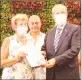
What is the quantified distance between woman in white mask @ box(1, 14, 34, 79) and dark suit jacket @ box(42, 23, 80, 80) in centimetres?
13

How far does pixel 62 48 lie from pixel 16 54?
275mm

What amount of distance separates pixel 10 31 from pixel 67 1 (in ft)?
1.31

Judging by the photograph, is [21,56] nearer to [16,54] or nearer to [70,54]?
[16,54]

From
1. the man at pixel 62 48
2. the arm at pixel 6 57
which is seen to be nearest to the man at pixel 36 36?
the man at pixel 62 48

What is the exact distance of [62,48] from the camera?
3.44 feet

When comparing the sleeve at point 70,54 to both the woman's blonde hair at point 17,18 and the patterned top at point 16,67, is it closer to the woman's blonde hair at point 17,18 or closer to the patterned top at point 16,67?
the patterned top at point 16,67

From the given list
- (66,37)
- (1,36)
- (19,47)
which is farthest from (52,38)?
(1,36)

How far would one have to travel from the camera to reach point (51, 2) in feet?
3.59

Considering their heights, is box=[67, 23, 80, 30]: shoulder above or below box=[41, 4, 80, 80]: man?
above

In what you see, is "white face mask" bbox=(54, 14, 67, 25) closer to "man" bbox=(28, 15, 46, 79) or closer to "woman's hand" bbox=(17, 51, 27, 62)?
"man" bbox=(28, 15, 46, 79)

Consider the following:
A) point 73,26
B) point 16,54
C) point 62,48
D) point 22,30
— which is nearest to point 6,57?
point 16,54

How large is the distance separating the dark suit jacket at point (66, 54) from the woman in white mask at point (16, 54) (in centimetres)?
13

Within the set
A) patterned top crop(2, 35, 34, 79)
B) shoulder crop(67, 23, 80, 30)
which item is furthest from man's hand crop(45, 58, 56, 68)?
shoulder crop(67, 23, 80, 30)

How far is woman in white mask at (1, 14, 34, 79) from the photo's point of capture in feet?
3.38
